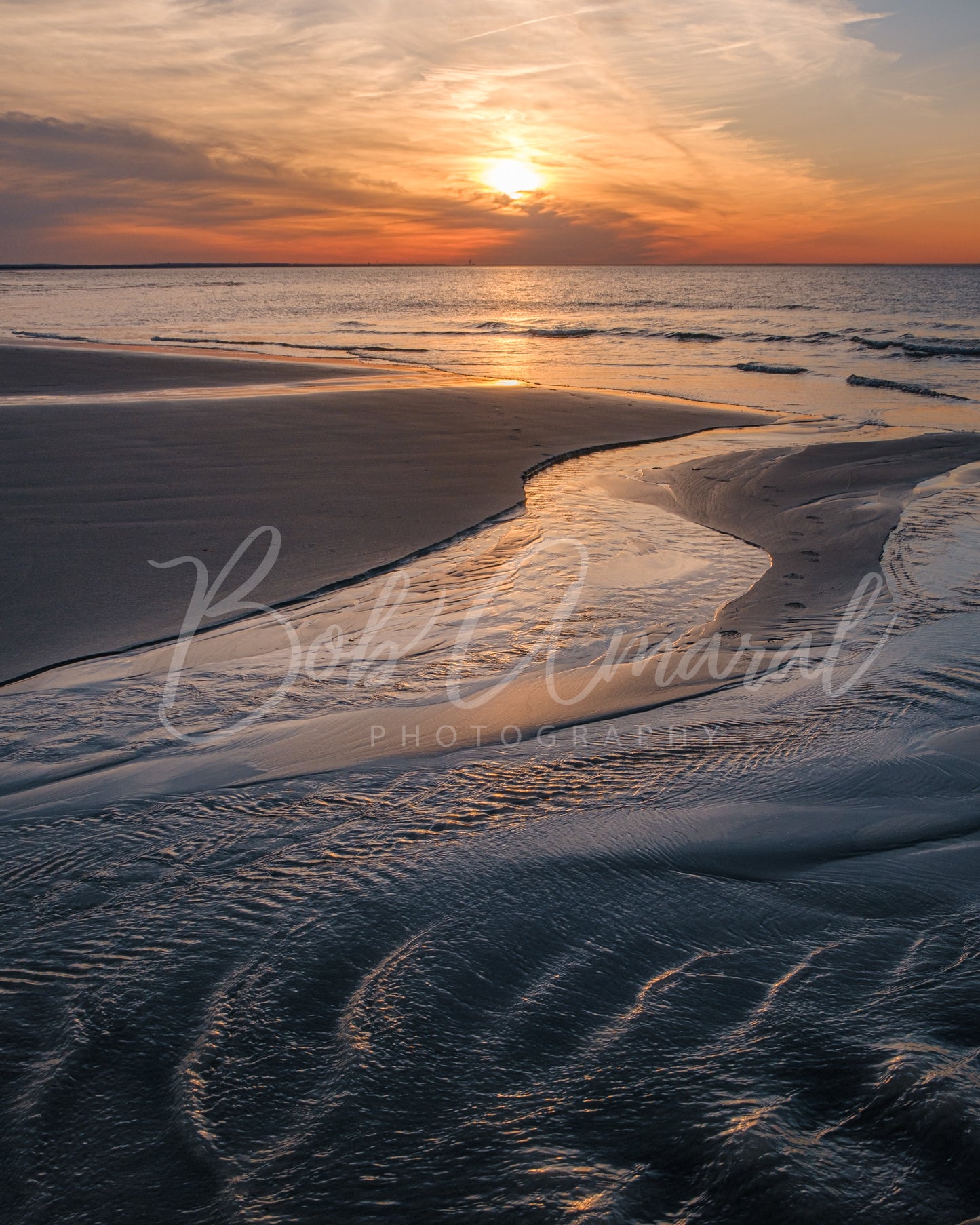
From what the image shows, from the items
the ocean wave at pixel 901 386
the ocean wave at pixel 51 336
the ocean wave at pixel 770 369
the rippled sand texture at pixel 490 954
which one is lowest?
the rippled sand texture at pixel 490 954

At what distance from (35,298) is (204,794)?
5621 cm

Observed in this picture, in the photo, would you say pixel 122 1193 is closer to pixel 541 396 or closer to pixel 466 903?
pixel 466 903

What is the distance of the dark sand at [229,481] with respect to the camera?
15.5 ft

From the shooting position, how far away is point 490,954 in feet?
7.11

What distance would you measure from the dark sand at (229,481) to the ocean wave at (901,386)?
15.7 ft

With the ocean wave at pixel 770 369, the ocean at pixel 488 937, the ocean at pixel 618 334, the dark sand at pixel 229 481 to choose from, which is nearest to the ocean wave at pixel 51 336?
the ocean at pixel 618 334

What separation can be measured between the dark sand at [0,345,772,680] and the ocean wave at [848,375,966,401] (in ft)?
15.7

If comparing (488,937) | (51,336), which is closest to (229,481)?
(488,937)

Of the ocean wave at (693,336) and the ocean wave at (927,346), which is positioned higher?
the ocean wave at (693,336)

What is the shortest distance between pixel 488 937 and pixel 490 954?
0.07 metres

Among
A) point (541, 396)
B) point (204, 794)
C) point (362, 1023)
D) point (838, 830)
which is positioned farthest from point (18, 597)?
point (541, 396)

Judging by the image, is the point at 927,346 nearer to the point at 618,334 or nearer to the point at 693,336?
the point at 693,336

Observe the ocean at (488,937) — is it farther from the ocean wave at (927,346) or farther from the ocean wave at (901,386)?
the ocean wave at (927,346)

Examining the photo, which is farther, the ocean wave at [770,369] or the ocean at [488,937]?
the ocean wave at [770,369]
